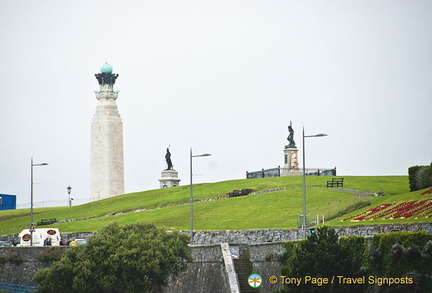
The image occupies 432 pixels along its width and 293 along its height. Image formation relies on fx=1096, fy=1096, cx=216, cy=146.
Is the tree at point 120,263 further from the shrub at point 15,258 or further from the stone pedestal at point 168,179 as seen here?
the stone pedestal at point 168,179

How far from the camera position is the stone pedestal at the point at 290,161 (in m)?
141

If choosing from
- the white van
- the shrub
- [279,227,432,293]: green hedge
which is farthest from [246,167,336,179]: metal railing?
[279,227,432,293]: green hedge

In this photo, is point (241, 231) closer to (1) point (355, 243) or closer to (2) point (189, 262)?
(2) point (189, 262)

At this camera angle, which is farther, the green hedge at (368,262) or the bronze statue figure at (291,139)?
the bronze statue figure at (291,139)

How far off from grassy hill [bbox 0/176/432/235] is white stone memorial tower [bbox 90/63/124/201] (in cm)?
1835

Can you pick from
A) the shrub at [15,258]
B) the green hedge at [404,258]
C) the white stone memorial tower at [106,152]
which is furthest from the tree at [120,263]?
the white stone memorial tower at [106,152]

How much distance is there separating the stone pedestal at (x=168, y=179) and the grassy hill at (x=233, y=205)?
15473 millimetres

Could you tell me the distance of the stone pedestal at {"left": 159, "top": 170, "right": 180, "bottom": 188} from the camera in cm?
15612

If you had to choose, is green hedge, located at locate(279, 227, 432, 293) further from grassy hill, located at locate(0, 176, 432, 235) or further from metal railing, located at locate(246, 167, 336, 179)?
metal railing, located at locate(246, 167, 336, 179)

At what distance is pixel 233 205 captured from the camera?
111m

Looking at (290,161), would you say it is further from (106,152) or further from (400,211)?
(400,211)

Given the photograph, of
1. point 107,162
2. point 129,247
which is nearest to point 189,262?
point 129,247

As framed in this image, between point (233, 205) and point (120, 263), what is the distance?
38065 millimetres

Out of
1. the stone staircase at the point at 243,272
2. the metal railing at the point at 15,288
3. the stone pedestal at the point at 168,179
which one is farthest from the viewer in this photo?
the stone pedestal at the point at 168,179
